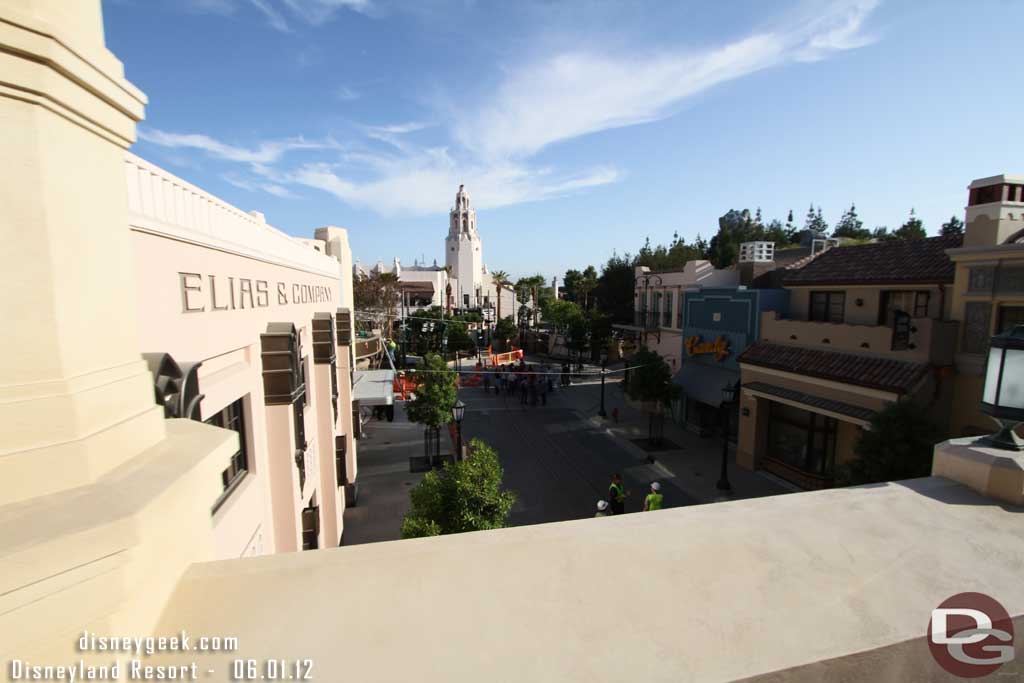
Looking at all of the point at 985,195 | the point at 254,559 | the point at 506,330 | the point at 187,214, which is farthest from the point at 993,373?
the point at 506,330

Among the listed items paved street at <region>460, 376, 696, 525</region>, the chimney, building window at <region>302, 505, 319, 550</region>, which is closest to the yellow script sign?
the chimney

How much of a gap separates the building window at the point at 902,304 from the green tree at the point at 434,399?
13579mm

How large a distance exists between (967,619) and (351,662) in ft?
7.61

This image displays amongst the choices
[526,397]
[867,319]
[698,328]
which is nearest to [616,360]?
[526,397]

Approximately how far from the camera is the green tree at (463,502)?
766 cm

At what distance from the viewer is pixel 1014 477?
278 cm

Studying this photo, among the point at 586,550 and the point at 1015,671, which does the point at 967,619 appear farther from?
the point at 586,550

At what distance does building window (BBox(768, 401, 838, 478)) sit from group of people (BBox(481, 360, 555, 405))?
12.5 meters

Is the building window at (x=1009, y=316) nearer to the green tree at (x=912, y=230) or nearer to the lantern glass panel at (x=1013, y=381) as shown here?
the lantern glass panel at (x=1013, y=381)

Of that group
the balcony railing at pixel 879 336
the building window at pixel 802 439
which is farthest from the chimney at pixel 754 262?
the building window at pixel 802 439

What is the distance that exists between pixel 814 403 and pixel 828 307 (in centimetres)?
431

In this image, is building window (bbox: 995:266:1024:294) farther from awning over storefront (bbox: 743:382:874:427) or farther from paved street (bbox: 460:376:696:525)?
paved street (bbox: 460:376:696:525)

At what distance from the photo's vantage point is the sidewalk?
15133mm

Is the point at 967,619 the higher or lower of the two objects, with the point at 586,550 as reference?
lower
